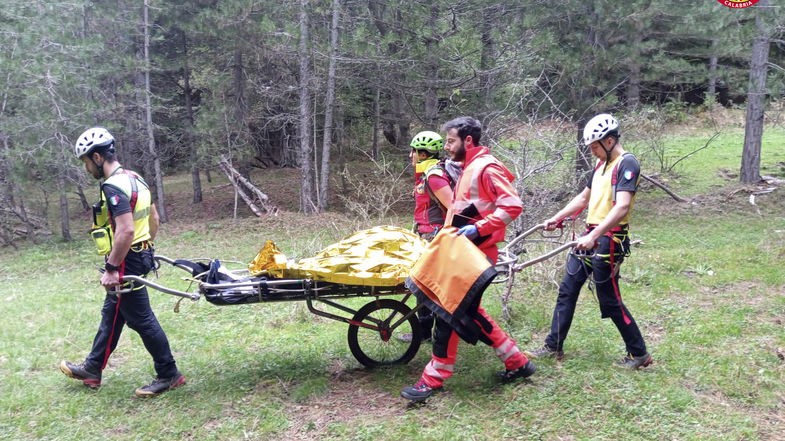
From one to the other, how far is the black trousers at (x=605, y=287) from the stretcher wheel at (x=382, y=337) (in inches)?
50.2

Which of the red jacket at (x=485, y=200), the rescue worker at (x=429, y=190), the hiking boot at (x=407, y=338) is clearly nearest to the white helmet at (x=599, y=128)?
the red jacket at (x=485, y=200)

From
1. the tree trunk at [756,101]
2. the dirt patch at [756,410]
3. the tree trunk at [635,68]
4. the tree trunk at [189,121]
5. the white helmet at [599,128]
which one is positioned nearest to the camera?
the dirt patch at [756,410]

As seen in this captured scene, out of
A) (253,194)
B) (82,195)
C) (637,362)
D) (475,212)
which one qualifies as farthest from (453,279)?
(82,195)

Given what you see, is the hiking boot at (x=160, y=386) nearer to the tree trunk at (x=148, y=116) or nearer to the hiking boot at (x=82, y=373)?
the hiking boot at (x=82, y=373)

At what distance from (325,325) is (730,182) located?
13790mm

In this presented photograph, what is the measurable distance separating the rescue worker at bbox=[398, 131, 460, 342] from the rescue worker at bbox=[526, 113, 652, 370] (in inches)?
35.8

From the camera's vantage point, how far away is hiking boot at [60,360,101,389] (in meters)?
5.12

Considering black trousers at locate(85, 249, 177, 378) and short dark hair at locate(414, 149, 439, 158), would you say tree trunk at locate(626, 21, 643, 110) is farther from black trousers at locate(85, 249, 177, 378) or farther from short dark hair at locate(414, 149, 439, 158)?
black trousers at locate(85, 249, 177, 378)

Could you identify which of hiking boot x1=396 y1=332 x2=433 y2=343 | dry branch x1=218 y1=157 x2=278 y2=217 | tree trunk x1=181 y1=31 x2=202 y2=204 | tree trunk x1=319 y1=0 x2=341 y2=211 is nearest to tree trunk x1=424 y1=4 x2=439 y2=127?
tree trunk x1=319 y1=0 x2=341 y2=211

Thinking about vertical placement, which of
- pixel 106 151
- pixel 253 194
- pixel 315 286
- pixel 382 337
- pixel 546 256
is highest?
pixel 106 151

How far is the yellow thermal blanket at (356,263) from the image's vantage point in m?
4.44

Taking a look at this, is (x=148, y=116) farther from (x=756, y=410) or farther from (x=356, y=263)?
(x=756, y=410)

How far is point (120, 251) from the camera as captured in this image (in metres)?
4.68

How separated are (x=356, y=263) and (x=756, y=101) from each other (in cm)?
1355
